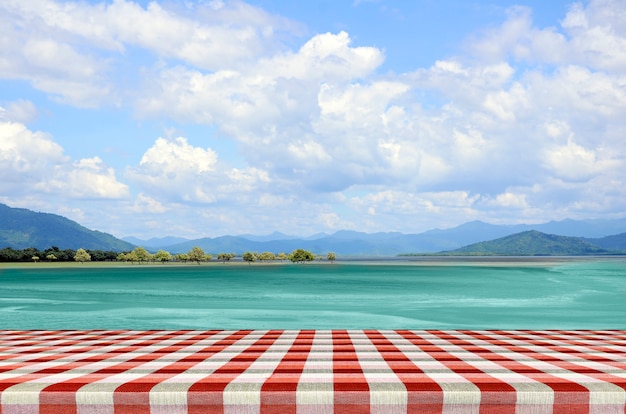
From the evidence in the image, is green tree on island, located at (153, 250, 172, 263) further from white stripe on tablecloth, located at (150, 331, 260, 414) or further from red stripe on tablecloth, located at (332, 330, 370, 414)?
→ red stripe on tablecloth, located at (332, 330, 370, 414)

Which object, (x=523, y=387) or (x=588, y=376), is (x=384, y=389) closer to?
(x=523, y=387)

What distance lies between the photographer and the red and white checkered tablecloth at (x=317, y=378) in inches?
102

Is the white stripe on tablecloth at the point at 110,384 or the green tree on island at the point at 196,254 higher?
the white stripe on tablecloth at the point at 110,384

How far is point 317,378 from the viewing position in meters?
2.77

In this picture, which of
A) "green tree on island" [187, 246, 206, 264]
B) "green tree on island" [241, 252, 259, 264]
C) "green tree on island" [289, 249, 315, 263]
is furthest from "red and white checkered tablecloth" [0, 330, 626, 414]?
"green tree on island" [241, 252, 259, 264]

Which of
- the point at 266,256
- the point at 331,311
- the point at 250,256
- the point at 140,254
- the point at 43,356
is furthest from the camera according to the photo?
the point at 266,256

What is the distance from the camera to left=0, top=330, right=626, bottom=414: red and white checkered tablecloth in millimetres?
2582

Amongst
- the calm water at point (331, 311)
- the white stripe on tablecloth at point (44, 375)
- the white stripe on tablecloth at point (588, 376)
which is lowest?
the calm water at point (331, 311)

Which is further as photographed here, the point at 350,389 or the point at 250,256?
the point at 250,256

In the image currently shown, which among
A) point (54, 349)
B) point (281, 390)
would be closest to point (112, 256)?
point (54, 349)

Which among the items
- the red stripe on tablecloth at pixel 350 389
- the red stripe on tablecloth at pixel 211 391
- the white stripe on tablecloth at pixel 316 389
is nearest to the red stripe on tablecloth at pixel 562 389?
the red stripe on tablecloth at pixel 350 389

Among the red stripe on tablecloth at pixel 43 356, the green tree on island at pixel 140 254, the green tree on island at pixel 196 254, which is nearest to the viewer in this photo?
the red stripe on tablecloth at pixel 43 356

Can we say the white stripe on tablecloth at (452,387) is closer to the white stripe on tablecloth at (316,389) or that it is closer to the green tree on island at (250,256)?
the white stripe on tablecloth at (316,389)

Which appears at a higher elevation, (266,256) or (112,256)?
(112,256)
